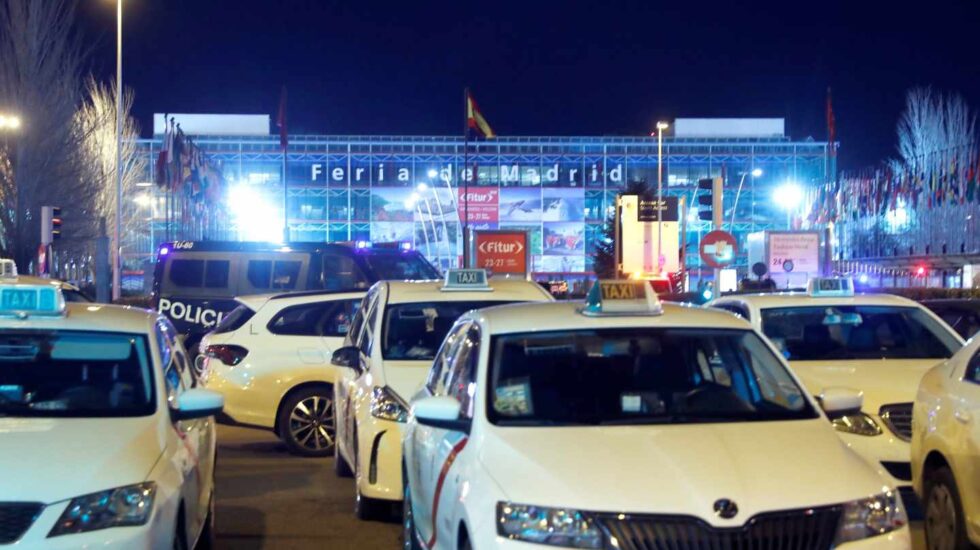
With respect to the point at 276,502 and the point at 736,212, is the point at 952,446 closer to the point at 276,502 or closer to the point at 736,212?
the point at 276,502

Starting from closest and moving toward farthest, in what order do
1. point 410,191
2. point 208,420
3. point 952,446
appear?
point 952,446 → point 208,420 → point 410,191

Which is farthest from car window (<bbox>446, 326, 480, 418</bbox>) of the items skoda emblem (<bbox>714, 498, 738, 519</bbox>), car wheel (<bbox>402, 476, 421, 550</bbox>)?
skoda emblem (<bbox>714, 498, 738, 519</bbox>)

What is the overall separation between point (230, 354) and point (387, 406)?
14.3 feet

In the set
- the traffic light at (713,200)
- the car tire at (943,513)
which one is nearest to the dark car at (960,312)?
the car tire at (943,513)

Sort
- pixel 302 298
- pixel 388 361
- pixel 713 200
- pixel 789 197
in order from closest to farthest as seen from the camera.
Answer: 1. pixel 388 361
2. pixel 302 298
3. pixel 713 200
4. pixel 789 197

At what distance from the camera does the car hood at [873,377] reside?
29.3 ft

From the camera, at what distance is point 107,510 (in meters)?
5.41

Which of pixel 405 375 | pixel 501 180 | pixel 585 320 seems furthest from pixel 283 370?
pixel 501 180

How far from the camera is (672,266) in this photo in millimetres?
37969

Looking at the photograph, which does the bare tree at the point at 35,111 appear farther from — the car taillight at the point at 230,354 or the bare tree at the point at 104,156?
the car taillight at the point at 230,354

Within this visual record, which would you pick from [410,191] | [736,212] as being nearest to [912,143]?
[736,212]

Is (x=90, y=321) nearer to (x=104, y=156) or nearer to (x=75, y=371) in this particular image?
(x=75, y=371)

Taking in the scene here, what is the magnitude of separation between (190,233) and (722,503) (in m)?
47.4

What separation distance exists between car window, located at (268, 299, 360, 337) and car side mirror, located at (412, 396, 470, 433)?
714 centimetres
